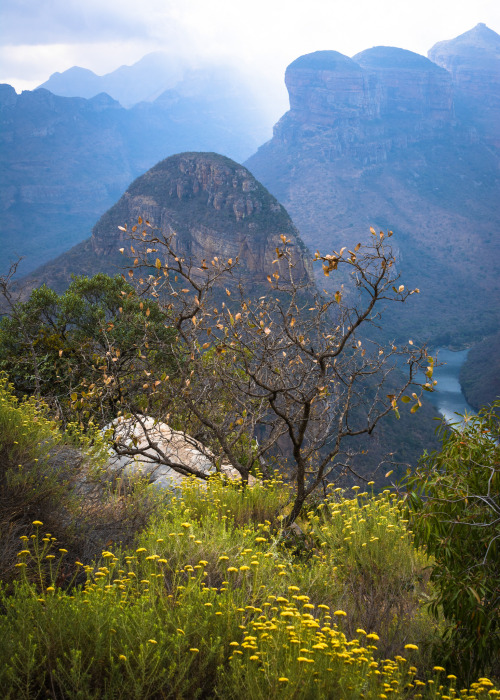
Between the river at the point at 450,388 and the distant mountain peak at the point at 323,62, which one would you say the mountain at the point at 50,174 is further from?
the river at the point at 450,388

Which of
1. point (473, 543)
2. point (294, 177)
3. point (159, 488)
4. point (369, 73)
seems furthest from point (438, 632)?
point (369, 73)

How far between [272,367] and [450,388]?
69282 mm

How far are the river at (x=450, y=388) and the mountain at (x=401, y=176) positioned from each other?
284cm

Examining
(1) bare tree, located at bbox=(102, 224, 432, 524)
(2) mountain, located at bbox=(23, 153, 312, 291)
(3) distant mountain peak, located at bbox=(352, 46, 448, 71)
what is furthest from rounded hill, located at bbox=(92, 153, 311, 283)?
(3) distant mountain peak, located at bbox=(352, 46, 448, 71)

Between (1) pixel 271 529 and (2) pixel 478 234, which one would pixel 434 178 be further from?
(1) pixel 271 529

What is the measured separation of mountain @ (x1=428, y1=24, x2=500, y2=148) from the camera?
509 feet

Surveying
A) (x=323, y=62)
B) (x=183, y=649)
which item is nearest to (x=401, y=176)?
(x=323, y=62)

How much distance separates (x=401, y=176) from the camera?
429 feet

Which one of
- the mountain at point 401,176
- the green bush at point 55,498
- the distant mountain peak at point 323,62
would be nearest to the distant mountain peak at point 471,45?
the mountain at point 401,176

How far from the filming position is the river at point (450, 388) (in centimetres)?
6356

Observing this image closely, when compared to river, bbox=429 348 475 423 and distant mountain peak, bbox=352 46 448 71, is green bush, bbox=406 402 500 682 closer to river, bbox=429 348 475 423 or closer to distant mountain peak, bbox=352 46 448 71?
river, bbox=429 348 475 423

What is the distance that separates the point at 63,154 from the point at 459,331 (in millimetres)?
138018

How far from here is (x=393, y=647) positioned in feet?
10.2

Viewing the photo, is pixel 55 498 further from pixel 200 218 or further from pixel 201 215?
pixel 201 215
